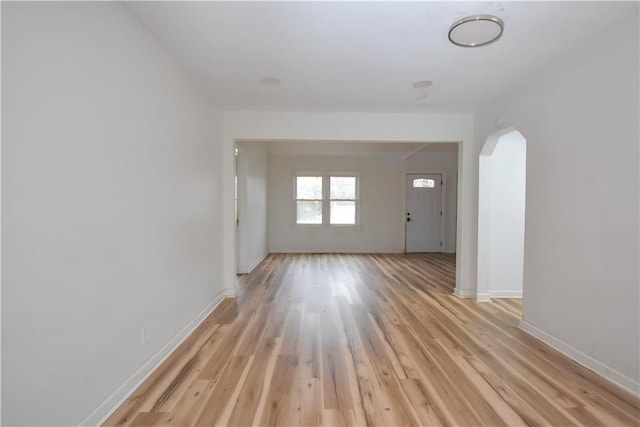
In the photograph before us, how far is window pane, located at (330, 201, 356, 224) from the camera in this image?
7379 mm

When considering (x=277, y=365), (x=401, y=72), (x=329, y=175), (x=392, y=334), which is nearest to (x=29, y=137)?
(x=277, y=365)

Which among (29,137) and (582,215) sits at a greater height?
(29,137)

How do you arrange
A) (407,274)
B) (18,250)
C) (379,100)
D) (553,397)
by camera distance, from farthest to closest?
(407,274) < (379,100) < (553,397) < (18,250)

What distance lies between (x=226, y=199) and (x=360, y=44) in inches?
96.9

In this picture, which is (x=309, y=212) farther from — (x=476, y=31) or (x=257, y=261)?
(x=476, y=31)

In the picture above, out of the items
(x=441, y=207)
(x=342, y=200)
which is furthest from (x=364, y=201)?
(x=441, y=207)

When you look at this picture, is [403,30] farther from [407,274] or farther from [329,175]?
[329,175]

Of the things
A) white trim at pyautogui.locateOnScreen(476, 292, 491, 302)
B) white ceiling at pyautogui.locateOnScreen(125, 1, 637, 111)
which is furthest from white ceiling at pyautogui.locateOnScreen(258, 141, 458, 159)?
white trim at pyautogui.locateOnScreen(476, 292, 491, 302)

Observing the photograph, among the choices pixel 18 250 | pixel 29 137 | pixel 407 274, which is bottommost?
pixel 407 274

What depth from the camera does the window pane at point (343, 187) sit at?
7.38m

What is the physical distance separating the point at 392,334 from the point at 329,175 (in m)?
5.22

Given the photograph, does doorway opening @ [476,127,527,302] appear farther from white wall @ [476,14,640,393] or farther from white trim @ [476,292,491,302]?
white wall @ [476,14,640,393]

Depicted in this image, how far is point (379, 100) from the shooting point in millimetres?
3215

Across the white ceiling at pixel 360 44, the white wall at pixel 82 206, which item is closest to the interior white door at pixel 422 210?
the white ceiling at pixel 360 44
